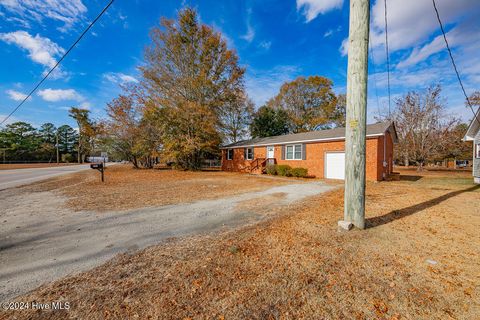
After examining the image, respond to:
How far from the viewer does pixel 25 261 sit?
9.09 ft

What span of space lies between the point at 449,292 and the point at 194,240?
337 centimetres

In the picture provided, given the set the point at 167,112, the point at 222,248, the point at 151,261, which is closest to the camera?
the point at 151,261

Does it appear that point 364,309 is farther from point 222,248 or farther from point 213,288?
point 222,248

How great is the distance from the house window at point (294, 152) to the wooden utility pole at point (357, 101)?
11.8m

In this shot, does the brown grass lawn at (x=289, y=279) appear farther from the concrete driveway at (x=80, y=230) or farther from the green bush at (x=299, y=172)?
the green bush at (x=299, y=172)

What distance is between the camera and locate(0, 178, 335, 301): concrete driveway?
2.60 meters

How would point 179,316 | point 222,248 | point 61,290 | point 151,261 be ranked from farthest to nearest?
Result: point 222,248 → point 151,261 → point 61,290 → point 179,316

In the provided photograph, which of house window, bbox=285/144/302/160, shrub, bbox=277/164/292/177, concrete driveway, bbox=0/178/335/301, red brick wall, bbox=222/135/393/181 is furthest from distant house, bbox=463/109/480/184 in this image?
concrete driveway, bbox=0/178/335/301

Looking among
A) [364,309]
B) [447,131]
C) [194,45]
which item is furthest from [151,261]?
[447,131]

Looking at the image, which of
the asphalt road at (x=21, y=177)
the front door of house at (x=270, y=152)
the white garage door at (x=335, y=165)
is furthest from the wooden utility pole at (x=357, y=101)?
the asphalt road at (x=21, y=177)

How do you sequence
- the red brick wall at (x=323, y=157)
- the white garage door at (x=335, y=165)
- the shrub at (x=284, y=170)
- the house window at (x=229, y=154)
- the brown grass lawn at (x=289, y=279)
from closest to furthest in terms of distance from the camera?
the brown grass lawn at (x=289, y=279) < the red brick wall at (x=323, y=157) < the white garage door at (x=335, y=165) < the shrub at (x=284, y=170) < the house window at (x=229, y=154)

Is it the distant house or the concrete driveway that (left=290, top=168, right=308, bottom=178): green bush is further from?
the distant house

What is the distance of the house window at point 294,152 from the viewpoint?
1551 cm

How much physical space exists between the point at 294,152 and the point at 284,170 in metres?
1.85
